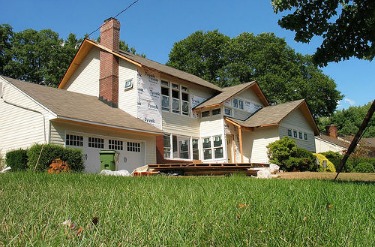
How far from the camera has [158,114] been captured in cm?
2203

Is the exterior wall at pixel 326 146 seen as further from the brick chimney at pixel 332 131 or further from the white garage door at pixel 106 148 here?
the white garage door at pixel 106 148

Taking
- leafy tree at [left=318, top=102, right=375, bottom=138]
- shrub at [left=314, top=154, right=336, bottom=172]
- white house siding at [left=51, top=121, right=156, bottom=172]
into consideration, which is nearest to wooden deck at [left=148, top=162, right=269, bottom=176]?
white house siding at [left=51, top=121, right=156, bottom=172]

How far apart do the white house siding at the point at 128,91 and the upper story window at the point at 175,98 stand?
213cm

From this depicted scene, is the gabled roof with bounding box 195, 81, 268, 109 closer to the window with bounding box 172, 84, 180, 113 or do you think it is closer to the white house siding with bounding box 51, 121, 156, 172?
the window with bounding box 172, 84, 180, 113

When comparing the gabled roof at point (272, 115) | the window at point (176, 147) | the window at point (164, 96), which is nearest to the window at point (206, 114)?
the gabled roof at point (272, 115)

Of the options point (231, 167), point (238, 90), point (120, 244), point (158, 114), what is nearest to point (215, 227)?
point (120, 244)

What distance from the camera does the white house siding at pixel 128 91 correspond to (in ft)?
69.2

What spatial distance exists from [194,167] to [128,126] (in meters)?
4.48

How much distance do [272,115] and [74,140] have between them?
561 inches

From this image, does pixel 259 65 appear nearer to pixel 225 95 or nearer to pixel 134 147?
pixel 225 95

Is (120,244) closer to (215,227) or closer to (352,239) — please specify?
(215,227)

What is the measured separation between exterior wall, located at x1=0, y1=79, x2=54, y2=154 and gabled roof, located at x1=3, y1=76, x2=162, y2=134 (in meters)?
0.40

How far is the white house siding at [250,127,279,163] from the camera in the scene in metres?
24.5

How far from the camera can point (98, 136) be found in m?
18.0
